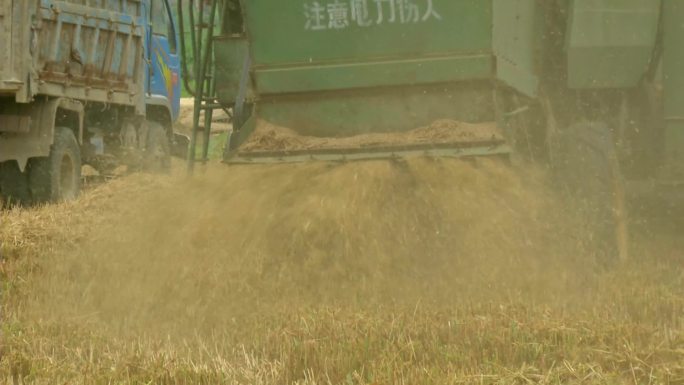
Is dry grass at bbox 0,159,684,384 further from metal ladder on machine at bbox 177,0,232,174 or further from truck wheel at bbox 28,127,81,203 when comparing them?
truck wheel at bbox 28,127,81,203

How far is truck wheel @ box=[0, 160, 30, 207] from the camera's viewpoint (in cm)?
1106

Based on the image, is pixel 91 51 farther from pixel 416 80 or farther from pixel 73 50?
pixel 416 80

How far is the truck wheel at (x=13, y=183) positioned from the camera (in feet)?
36.3

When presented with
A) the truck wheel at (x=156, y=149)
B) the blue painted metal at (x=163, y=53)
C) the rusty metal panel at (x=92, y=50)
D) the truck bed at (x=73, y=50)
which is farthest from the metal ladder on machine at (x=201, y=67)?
the truck wheel at (x=156, y=149)

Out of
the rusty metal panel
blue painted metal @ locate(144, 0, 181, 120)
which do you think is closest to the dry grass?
the rusty metal panel

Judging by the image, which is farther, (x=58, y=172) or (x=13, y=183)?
(x=58, y=172)

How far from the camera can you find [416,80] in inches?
268

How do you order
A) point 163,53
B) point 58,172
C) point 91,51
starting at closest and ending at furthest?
1. point 58,172
2. point 91,51
3. point 163,53

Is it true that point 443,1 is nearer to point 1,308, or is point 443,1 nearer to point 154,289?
point 154,289

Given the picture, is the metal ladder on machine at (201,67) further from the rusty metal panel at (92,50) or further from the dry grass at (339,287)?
the rusty metal panel at (92,50)

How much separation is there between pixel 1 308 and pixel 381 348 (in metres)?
2.24

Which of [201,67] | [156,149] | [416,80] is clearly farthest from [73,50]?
[416,80]

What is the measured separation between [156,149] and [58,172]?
3.74 metres

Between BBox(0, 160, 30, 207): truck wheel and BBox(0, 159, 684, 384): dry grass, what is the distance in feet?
11.8
